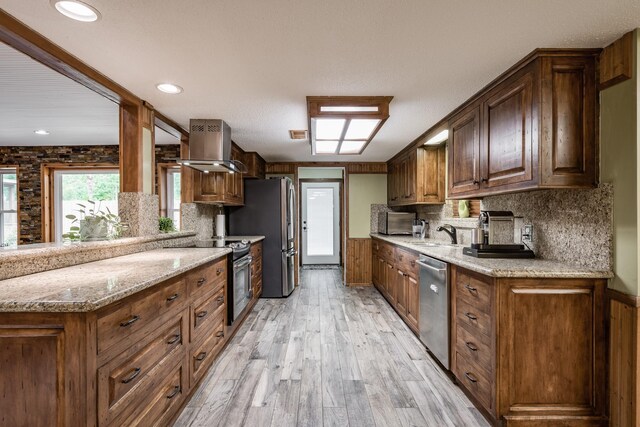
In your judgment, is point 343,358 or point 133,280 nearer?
point 133,280

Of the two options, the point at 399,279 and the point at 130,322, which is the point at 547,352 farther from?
the point at 130,322

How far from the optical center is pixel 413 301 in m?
3.28

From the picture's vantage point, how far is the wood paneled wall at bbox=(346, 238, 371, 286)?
5641 millimetres

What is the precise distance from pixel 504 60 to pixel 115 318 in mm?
2553

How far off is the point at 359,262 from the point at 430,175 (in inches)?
86.5

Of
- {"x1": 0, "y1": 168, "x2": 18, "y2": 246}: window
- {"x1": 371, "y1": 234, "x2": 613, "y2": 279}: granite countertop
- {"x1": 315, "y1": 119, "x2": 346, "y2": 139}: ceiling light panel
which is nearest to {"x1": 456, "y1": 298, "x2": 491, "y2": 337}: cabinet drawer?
{"x1": 371, "y1": 234, "x2": 613, "y2": 279}: granite countertop

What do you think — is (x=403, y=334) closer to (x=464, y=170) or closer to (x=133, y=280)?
(x=464, y=170)

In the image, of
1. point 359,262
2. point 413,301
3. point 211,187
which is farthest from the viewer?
point 359,262

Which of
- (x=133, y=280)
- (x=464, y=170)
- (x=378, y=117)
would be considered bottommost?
(x=133, y=280)

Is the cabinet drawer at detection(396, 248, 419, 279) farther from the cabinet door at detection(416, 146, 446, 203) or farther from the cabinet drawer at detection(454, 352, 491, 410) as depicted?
the cabinet drawer at detection(454, 352, 491, 410)

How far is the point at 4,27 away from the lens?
5.08ft

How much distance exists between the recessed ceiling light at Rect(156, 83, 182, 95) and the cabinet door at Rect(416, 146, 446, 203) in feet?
9.68

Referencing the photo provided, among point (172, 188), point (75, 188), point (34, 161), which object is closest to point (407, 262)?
point (172, 188)

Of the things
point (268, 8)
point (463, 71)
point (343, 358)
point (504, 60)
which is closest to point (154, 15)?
point (268, 8)
